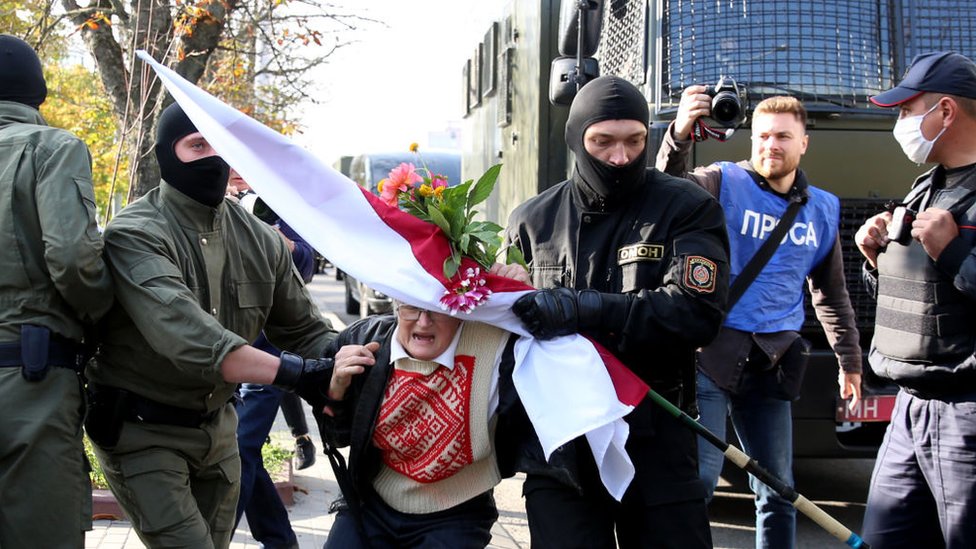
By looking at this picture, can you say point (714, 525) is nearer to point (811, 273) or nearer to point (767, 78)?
point (811, 273)

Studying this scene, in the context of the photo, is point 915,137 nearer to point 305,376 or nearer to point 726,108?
point 726,108

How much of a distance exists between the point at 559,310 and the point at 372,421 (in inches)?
26.5

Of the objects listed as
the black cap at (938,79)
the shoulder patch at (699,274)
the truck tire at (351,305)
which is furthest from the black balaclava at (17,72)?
the truck tire at (351,305)

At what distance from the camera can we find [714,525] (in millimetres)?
6312

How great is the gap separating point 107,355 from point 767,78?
379 cm

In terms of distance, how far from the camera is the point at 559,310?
10.6ft

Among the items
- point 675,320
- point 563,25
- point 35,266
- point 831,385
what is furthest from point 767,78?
point 35,266

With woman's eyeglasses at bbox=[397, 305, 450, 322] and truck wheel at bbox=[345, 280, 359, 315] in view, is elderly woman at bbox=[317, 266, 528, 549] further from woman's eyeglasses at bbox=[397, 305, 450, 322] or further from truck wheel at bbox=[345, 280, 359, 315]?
truck wheel at bbox=[345, 280, 359, 315]

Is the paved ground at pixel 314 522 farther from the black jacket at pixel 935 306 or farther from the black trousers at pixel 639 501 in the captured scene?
the black jacket at pixel 935 306

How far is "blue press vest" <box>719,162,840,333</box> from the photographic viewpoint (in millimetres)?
4695

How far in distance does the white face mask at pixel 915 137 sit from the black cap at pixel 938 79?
0.23 ft

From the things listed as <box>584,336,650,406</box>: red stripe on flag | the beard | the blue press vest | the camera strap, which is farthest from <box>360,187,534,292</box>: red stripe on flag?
the beard

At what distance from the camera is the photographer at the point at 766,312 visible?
15.2 ft

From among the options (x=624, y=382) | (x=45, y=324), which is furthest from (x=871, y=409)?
(x=45, y=324)
